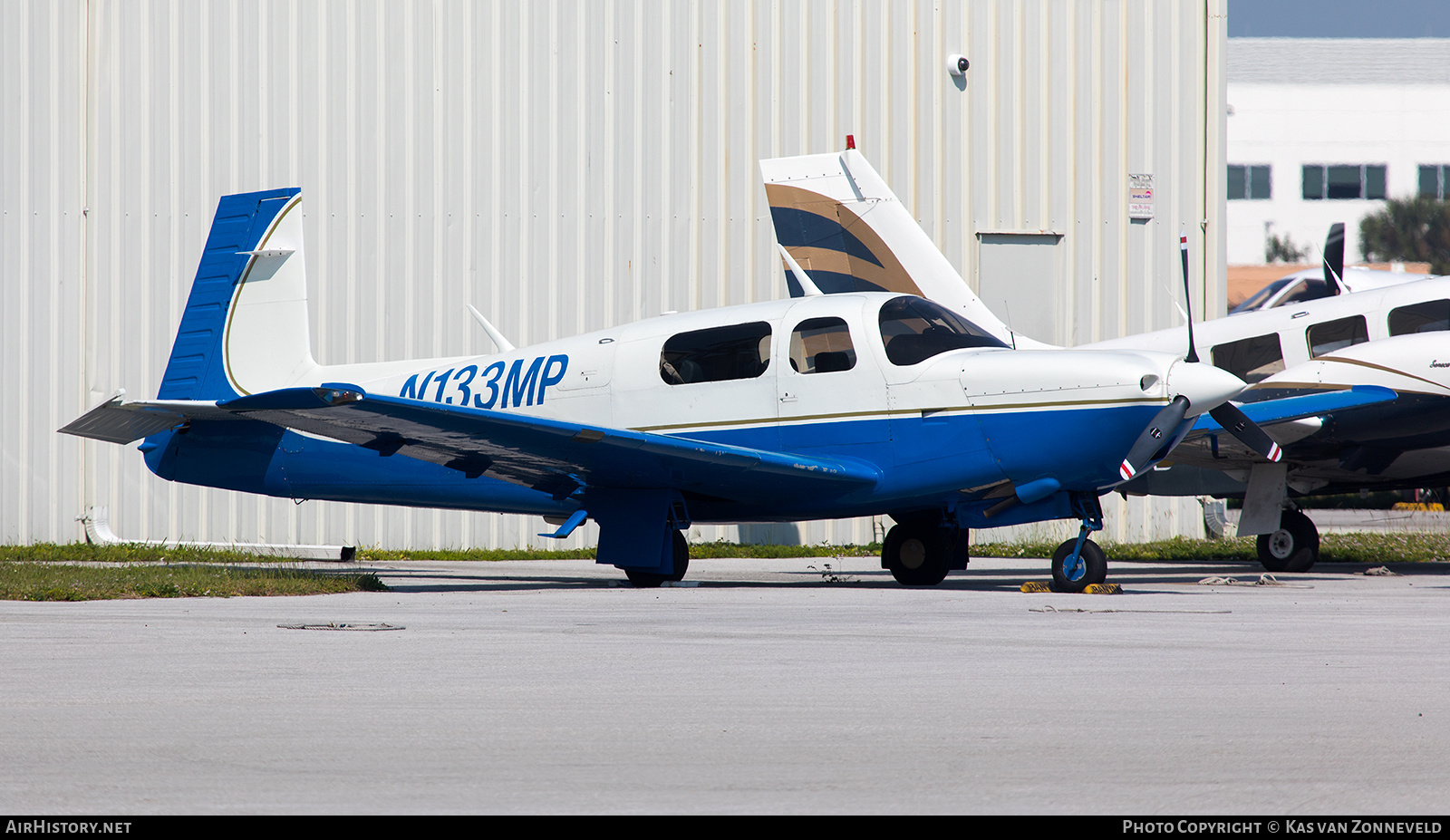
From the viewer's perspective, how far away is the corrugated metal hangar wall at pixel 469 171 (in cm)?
1482

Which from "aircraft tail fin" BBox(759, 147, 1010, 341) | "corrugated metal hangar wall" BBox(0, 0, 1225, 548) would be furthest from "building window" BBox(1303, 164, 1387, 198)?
"aircraft tail fin" BBox(759, 147, 1010, 341)

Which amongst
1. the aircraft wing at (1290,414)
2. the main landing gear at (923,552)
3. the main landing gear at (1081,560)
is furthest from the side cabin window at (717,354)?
the aircraft wing at (1290,414)

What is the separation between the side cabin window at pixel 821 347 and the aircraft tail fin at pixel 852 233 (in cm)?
Result: 335

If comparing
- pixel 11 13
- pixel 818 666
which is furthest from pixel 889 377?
pixel 11 13

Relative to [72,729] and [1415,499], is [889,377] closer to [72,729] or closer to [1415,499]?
[72,729]

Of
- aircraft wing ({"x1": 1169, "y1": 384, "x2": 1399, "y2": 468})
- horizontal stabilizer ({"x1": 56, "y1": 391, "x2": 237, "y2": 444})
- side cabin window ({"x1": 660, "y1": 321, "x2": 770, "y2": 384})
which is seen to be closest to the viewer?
side cabin window ({"x1": 660, "y1": 321, "x2": 770, "y2": 384})

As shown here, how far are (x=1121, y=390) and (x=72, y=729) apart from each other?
650 cm

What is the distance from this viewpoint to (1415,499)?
1137 inches

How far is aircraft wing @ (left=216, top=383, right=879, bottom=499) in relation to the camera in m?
8.55

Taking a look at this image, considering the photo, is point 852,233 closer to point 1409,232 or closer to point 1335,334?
point 1335,334

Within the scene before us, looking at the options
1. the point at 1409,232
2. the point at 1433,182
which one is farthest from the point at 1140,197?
the point at 1433,182

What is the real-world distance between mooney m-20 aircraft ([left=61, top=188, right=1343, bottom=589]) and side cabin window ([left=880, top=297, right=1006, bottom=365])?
13mm

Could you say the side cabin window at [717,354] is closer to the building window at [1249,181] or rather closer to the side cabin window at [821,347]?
the side cabin window at [821,347]

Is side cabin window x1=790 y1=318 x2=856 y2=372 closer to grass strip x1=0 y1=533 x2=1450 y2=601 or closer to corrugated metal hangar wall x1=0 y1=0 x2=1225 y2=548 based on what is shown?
grass strip x1=0 y1=533 x2=1450 y2=601
